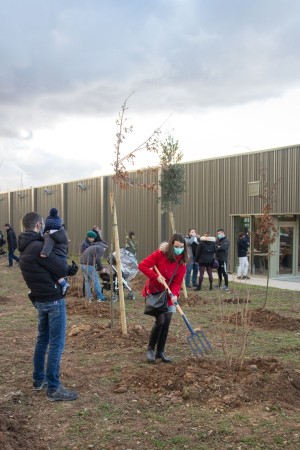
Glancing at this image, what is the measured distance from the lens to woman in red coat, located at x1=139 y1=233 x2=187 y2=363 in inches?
246

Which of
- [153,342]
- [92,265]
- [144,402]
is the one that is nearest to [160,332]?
[153,342]

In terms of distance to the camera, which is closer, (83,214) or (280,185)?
(280,185)

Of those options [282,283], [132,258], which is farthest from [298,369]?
[282,283]

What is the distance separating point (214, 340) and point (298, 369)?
1.71m

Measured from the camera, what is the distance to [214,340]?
7535 mm

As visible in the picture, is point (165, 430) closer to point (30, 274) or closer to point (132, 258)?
point (30, 274)

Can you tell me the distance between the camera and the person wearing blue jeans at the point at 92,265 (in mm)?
10492

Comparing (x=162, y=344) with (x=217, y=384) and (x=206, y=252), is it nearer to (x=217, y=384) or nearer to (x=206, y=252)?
(x=217, y=384)

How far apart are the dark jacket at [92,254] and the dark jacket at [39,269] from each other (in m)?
5.59

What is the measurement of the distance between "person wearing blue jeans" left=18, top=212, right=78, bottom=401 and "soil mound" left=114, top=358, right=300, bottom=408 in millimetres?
731

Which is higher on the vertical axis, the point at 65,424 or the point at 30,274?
the point at 30,274

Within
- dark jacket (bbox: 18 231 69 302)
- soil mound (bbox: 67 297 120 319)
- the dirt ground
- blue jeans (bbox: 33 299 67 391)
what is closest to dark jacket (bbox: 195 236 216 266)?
soil mound (bbox: 67 297 120 319)

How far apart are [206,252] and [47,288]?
8.96 metres

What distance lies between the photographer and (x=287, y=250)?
18.5m
